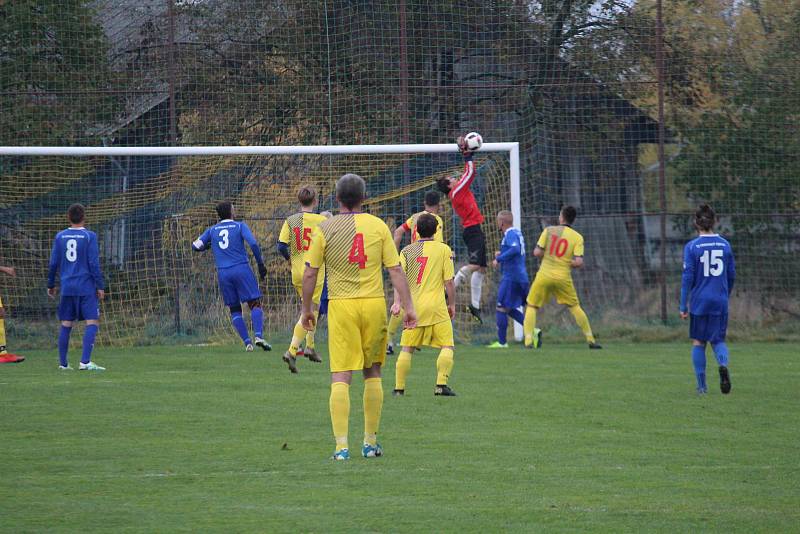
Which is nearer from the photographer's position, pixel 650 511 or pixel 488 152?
pixel 650 511

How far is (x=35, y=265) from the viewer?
60.1 ft

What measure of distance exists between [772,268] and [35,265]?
12.6m

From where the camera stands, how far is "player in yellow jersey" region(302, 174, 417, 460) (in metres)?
7.88

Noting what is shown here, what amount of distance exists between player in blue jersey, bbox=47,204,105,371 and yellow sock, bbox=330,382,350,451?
277 inches

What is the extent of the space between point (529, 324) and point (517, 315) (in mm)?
529

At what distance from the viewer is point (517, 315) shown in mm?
18047

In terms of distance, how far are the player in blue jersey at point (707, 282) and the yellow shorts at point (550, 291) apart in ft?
18.2

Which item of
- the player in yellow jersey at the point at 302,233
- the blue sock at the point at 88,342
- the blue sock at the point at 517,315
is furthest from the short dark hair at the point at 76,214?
the blue sock at the point at 517,315

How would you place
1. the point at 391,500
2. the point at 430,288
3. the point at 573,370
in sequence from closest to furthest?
1. the point at 391,500
2. the point at 430,288
3. the point at 573,370

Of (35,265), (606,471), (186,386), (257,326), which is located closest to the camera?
(606,471)

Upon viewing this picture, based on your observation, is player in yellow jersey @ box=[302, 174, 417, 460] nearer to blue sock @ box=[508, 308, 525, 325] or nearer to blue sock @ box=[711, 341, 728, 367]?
blue sock @ box=[711, 341, 728, 367]

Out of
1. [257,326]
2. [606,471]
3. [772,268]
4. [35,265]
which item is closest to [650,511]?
[606,471]

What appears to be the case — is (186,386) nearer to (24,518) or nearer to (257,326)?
(257,326)

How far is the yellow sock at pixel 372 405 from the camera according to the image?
802 cm
